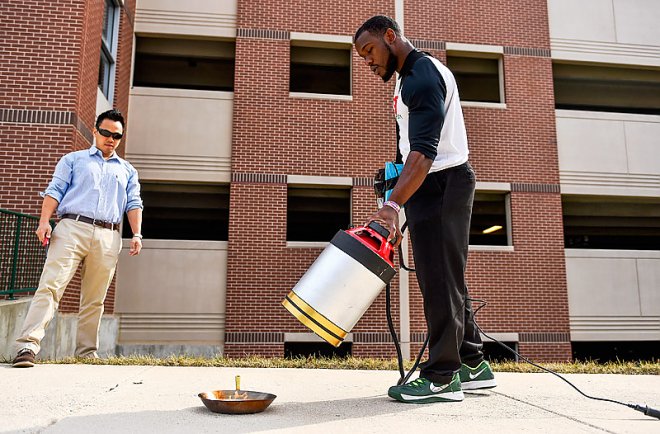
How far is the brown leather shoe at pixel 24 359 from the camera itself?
4457 mm

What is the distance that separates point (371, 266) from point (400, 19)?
37.3 feet

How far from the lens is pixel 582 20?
45.5 ft

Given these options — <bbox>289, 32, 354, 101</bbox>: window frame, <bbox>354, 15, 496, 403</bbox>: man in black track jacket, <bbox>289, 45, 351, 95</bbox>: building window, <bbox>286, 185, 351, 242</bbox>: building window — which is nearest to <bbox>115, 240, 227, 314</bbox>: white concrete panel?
<bbox>286, 185, 351, 242</bbox>: building window

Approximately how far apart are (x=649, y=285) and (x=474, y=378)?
37.8ft

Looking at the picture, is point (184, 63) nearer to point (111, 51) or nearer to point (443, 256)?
point (111, 51)

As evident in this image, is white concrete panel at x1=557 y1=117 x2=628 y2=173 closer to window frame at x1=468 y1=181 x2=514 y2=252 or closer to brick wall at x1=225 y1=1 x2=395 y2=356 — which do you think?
window frame at x1=468 y1=181 x2=514 y2=252

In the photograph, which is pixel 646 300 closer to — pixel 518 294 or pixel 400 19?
pixel 518 294

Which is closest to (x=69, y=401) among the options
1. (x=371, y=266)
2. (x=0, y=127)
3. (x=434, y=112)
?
(x=371, y=266)

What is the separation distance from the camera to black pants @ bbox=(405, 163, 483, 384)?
3148mm

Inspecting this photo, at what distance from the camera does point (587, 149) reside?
13.4m

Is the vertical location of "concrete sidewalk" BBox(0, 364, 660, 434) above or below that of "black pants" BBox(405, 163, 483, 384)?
below

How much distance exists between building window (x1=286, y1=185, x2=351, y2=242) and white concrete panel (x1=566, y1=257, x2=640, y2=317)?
5330mm

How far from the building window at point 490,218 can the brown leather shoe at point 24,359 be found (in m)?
10.3

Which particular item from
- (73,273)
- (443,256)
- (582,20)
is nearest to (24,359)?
(73,273)
